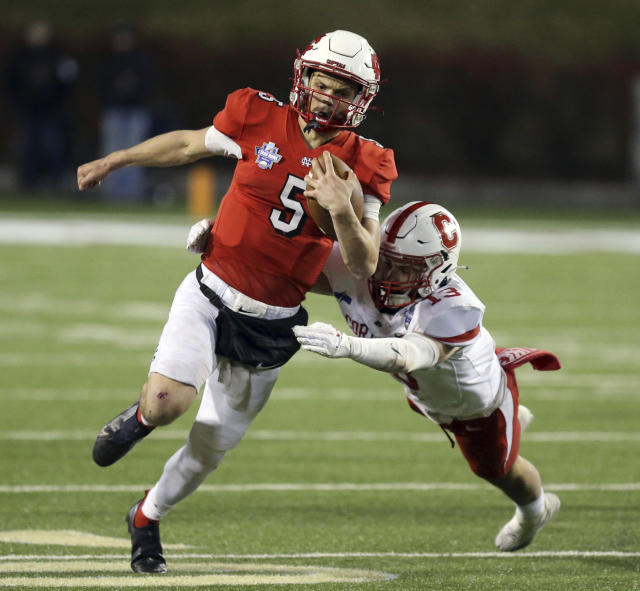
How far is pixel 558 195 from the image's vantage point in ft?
79.0

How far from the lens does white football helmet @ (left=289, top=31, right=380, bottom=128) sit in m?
4.67

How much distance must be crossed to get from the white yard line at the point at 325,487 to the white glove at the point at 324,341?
2.05m

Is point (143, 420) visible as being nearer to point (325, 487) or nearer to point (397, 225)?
point (397, 225)

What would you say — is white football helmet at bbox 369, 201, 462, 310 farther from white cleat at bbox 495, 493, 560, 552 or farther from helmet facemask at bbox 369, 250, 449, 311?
white cleat at bbox 495, 493, 560, 552

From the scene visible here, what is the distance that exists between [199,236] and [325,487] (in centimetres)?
193

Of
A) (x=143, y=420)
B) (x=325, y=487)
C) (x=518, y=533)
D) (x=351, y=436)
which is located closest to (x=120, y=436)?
(x=143, y=420)

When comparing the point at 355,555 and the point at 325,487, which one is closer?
the point at 355,555

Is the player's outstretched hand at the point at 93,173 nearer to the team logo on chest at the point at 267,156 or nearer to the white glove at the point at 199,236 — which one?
the white glove at the point at 199,236

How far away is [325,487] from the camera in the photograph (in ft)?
21.3

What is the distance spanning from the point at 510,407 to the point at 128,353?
511 cm

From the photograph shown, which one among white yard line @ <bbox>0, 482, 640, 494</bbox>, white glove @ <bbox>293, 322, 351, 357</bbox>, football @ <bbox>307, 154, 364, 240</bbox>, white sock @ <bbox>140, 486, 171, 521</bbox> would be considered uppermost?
football @ <bbox>307, 154, 364, 240</bbox>

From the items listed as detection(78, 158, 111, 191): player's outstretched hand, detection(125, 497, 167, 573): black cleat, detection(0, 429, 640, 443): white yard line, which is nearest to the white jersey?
detection(78, 158, 111, 191): player's outstretched hand

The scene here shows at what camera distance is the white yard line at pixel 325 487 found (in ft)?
20.8

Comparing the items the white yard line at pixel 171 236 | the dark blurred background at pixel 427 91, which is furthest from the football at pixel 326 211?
the dark blurred background at pixel 427 91
